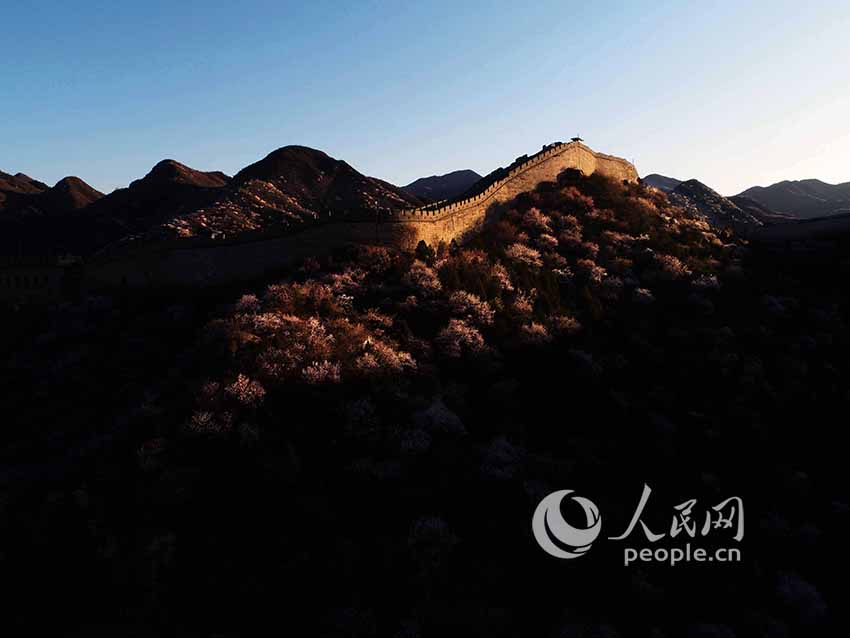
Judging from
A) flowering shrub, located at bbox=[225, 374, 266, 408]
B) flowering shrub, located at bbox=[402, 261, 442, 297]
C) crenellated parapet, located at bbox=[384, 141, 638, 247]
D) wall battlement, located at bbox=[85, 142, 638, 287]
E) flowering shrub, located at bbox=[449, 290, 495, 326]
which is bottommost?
flowering shrub, located at bbox=[225, 374, 266, 408]

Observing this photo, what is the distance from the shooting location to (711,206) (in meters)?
135

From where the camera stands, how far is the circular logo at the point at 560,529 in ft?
68.9

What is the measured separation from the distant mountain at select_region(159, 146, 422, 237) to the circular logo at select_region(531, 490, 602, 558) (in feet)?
159

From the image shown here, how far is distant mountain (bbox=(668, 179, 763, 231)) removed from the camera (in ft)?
389

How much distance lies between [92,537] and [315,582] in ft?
26.6

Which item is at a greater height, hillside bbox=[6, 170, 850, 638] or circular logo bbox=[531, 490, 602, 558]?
hillside bbox=[6, 170, 850, 638]

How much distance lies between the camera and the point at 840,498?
25.4 m

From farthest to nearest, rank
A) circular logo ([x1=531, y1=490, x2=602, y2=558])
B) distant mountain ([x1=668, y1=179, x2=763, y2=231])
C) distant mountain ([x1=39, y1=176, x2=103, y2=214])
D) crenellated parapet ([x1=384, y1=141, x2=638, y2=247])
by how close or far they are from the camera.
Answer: distant mountain ([x1=668, y1=179, x2=763, y2=231])
distant mountain ([x1=39, y1=176, x2=103, y2=214])
crenellated parapet ([x1=384, y1=141, x2=638, y2=247])
circular logo ([x1=531, y1=490, x2=602, y2=558])

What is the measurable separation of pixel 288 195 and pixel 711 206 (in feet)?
349

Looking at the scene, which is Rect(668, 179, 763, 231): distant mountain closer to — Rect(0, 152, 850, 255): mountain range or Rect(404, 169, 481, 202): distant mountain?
Rect(0, 152, 850, 255): mountain range

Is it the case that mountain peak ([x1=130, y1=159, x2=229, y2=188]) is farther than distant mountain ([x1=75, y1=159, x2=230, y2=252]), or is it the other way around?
mountain peak ([x1=130, y1=159, x2=229, y2=188])

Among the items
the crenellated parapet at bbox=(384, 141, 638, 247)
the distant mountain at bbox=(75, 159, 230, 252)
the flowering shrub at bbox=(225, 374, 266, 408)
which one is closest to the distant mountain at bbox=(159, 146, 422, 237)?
the distant mountain at bbox=(75, 159, 230, 252)

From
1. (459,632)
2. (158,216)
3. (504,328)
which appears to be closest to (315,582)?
(459,632)

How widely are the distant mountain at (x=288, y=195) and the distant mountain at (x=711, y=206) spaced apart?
68.4 m
